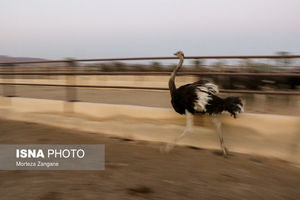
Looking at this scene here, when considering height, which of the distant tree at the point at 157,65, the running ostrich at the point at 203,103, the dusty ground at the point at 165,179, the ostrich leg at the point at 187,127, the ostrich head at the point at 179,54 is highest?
the ostrich head at the point at 179,54

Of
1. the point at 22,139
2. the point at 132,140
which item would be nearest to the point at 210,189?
the point at 132,140

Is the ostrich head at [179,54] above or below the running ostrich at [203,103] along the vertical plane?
above

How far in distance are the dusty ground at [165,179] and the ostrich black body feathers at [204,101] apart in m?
0.62

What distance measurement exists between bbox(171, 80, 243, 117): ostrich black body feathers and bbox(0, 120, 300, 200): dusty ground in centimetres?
62

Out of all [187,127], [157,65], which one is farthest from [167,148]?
[157,65]

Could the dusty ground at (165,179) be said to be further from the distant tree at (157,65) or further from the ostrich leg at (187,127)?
the distant tree at (157,65)

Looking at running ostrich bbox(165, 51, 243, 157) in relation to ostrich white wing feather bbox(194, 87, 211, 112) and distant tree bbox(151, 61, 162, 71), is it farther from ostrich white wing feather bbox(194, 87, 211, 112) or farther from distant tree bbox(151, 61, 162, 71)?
distant tree bbox(151, 61, 162, 71)

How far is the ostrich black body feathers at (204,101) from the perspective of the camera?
3396mm

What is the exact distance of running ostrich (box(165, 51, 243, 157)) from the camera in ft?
11.1

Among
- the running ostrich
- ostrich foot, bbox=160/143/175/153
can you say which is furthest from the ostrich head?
ostrich foot, bbox=160/143/175/153

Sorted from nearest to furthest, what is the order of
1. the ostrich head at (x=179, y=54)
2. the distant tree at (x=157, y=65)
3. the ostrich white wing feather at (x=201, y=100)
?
the ostrich white wing feather at (x=201, y=100)
the ostrich head at (x=179, y=54)
the distant tree at (x=157, y=65)

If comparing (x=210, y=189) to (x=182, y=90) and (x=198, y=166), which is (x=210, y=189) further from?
(x=182, y=90)

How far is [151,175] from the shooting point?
2.94 metres

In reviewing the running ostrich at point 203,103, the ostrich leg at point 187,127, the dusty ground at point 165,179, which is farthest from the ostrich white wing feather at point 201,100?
the dusty ground at point 165,179
